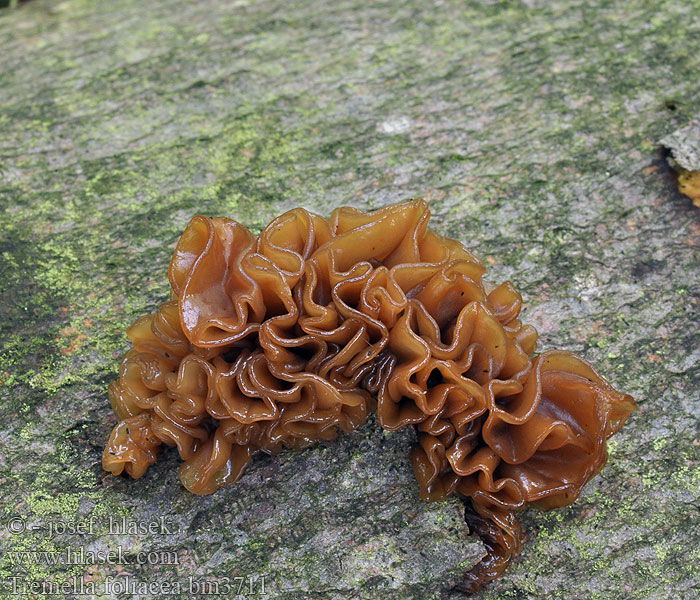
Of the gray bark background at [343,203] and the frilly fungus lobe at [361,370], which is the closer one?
the frilly fungus lobe at [361,370]

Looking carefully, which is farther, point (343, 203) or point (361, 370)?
point (343, 203)

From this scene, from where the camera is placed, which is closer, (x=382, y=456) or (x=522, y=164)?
(x=382, y=456)

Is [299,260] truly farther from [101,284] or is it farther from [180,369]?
[101,284]

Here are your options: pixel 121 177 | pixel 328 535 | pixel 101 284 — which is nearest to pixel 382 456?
pixel 328 535

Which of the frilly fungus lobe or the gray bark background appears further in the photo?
the gray bark background

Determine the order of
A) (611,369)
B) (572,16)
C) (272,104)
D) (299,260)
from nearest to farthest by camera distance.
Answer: (299,260), (611,369), (272,104), (572,16)
